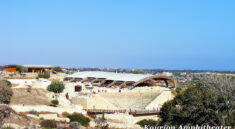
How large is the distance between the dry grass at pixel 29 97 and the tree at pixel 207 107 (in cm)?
1666

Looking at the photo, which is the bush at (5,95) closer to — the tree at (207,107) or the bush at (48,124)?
the bush at (48,124)

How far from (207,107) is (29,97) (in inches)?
876

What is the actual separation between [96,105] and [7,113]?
17.1 m

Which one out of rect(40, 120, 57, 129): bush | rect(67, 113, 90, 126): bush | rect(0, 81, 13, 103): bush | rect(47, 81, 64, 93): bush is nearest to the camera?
rect(40, 120, 57, 129): bush

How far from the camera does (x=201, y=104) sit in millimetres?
20797

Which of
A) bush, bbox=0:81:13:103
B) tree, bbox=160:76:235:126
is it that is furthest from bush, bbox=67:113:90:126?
tree, bbox=160:76:235:126

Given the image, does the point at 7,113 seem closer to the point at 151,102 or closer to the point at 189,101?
the point at 189,101

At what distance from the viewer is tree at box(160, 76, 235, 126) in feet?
66.6

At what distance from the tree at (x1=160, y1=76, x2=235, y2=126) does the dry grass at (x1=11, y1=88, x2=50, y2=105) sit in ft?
54.7

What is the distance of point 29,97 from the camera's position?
1449 inches

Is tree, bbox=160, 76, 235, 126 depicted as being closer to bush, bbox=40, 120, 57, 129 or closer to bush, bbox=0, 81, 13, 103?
bush, bbox=40, 120, 57, 129

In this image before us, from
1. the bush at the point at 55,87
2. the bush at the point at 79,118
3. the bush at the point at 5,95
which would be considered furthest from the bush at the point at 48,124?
the bush at the point at 55,87

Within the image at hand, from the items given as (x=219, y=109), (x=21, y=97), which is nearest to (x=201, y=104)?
(x=219, y=109)

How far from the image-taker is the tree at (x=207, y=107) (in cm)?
2031
